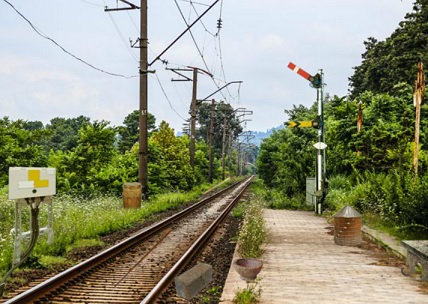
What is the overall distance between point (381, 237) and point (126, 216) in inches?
311

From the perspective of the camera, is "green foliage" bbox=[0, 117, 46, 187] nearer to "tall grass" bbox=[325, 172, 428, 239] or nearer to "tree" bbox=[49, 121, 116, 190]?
"tree" bbox=[49, 121, 116, 190]

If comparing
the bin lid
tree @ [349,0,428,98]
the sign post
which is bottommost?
the bin lid

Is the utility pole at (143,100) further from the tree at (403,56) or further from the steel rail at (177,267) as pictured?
the tree at (403,56)

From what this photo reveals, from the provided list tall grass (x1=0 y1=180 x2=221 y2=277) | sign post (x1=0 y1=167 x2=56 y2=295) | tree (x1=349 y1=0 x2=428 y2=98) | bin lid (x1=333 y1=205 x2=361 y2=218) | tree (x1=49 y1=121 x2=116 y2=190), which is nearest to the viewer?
sign post (x1=0 y1=167 x2=56 y2=295)

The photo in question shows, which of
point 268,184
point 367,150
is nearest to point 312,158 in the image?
point 367,150

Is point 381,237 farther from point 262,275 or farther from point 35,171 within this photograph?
point 35,171

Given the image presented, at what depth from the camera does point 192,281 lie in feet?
14.5

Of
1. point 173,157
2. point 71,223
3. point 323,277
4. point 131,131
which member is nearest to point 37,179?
point 323,277

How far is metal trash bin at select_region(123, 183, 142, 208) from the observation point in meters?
16.5

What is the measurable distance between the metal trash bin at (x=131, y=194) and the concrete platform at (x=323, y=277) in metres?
7.52

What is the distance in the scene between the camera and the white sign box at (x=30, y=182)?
6176 millimetres

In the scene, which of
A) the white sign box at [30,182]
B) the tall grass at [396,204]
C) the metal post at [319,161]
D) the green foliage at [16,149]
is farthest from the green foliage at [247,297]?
the green foliage at [16,149]

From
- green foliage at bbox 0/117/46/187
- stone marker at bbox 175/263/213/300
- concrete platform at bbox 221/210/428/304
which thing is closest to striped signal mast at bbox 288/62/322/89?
concrete platform at bbox 221/210/428/304

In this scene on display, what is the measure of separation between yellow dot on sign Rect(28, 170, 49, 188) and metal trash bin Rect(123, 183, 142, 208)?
383 inches
